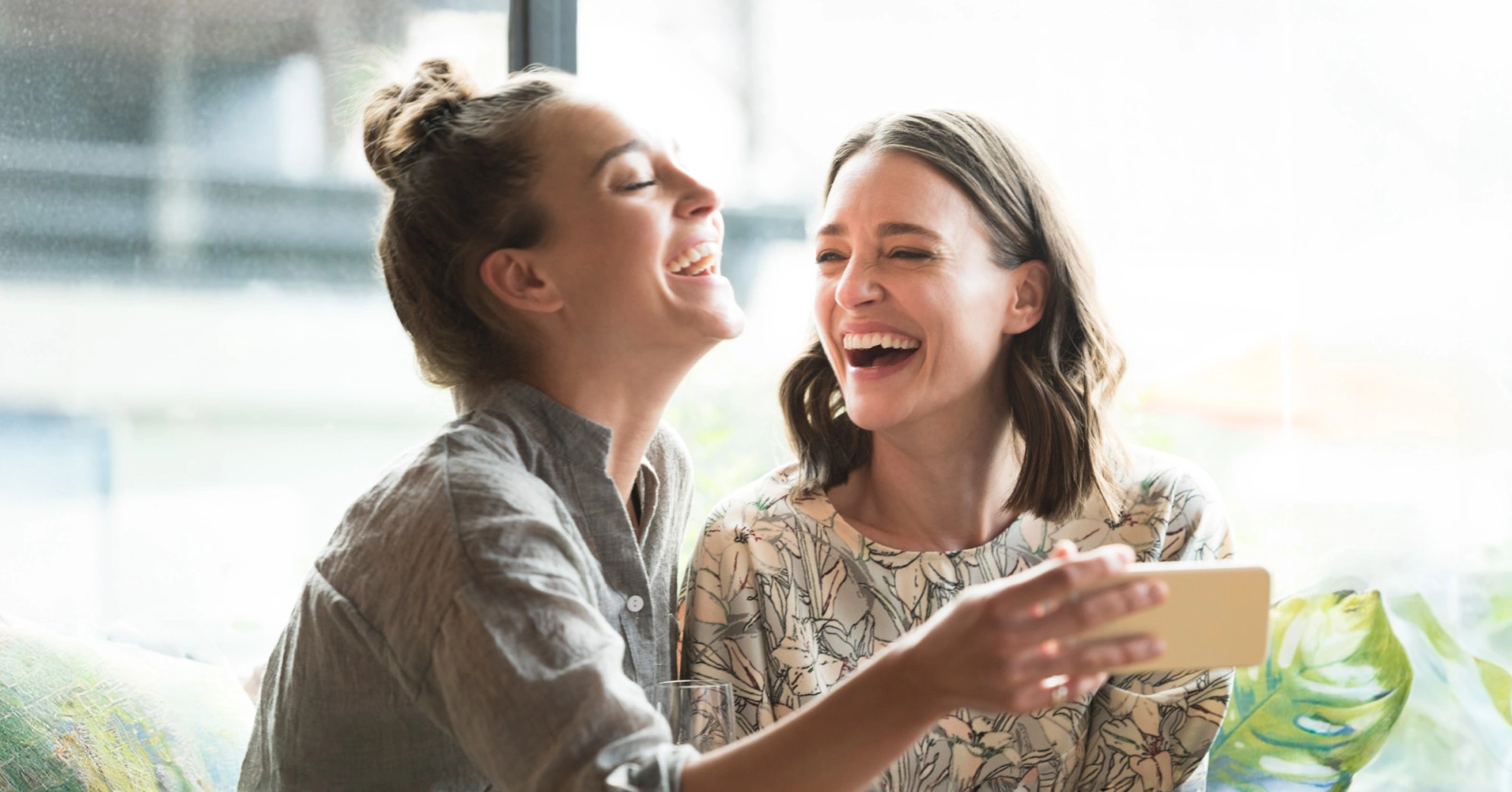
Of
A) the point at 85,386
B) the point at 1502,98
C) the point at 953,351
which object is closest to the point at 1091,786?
the point at 953,351

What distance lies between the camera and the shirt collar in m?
1.37

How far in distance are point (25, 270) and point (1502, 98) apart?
7.32 ft

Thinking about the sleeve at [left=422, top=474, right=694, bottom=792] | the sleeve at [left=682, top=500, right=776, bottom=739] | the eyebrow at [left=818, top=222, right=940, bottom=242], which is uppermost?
the eyebrow at [left=818, top=222, right=940, bottom=242]

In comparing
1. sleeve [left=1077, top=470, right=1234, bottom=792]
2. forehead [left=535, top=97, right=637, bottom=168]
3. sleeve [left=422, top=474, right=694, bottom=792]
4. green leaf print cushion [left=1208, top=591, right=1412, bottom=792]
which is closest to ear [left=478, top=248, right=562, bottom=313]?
Answer: forehead [left=535, top=97, right=637, bottom=168]

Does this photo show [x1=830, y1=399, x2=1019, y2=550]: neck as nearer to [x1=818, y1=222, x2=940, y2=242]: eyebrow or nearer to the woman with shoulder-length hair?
the woman with shoulder-length hair

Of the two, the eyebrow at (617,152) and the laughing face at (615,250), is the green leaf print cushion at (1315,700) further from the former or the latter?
the eyebrow at (617,152)

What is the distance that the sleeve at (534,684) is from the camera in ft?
3.32

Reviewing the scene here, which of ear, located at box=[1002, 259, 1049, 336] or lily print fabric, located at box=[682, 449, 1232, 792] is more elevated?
ear, located at box=[1002, 259, 1049, 336]

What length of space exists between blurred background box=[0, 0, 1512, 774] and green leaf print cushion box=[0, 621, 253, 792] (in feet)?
0.66

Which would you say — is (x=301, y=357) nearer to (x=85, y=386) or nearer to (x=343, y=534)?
(x=85, y=386)

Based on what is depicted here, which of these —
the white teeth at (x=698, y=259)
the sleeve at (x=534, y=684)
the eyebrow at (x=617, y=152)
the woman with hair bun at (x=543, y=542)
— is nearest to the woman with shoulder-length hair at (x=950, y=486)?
the woman with hair bun at (x=543, y=542)

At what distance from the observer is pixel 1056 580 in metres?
0.93

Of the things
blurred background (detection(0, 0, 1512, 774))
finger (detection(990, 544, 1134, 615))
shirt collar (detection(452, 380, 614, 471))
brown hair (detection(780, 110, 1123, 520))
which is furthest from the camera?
blurred background (detection(0, 0, 1512, 774))

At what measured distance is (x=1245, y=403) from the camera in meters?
2.24
